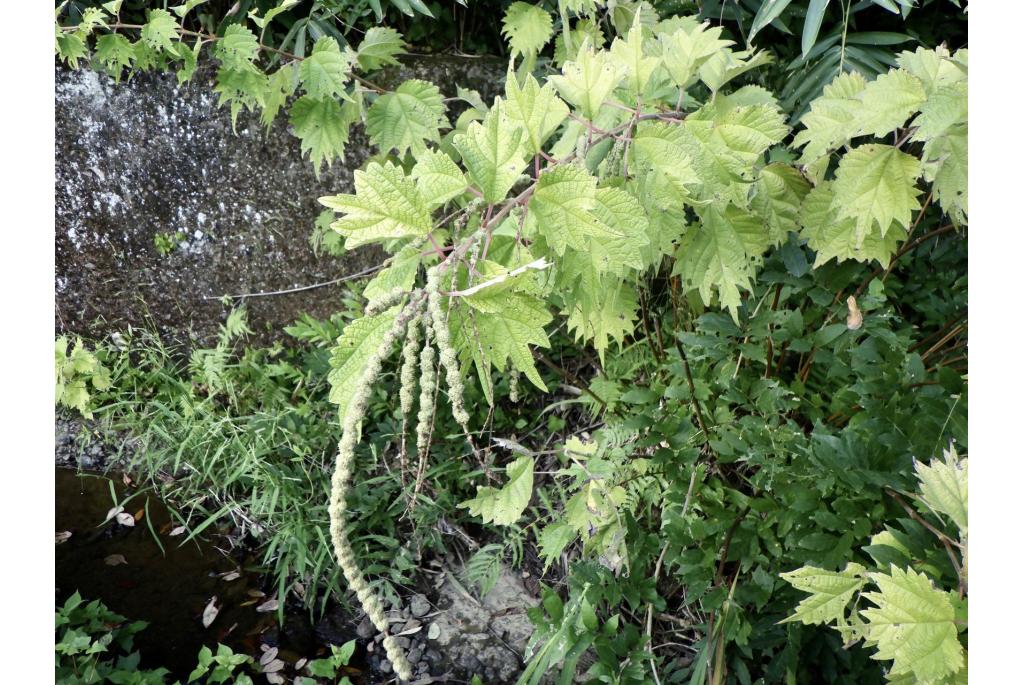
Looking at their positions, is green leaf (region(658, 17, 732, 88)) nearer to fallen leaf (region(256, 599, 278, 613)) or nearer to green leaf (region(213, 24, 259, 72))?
green leaf (region(213, 24, 259, 72))

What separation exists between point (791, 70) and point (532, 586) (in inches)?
55.5

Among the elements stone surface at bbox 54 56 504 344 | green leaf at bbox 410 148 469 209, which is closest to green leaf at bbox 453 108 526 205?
green leaf at bbox 410 148 469 209

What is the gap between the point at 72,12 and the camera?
2.11 meters

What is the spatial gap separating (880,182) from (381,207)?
2.55 feet

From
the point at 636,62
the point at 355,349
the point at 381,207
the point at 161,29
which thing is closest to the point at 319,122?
the point at 161,29

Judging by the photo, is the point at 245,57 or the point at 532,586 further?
the point at 532,586

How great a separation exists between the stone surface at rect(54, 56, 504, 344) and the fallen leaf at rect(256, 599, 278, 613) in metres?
0.88

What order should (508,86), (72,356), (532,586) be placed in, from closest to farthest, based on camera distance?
1. (508,86)
2. (532,586)
3. (72,356)

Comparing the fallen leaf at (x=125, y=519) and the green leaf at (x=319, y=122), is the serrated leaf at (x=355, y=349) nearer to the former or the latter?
the green leaf at (x=319, y=122)

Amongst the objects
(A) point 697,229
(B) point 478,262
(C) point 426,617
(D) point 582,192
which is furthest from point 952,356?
(C) point 426,617

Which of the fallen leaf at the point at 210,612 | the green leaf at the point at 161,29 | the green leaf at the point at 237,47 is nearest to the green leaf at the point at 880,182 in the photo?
the green leaf at the point at 237,47

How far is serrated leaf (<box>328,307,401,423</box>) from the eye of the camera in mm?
822

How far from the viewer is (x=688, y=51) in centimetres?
118

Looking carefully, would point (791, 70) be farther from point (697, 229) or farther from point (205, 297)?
point (205, 297)
